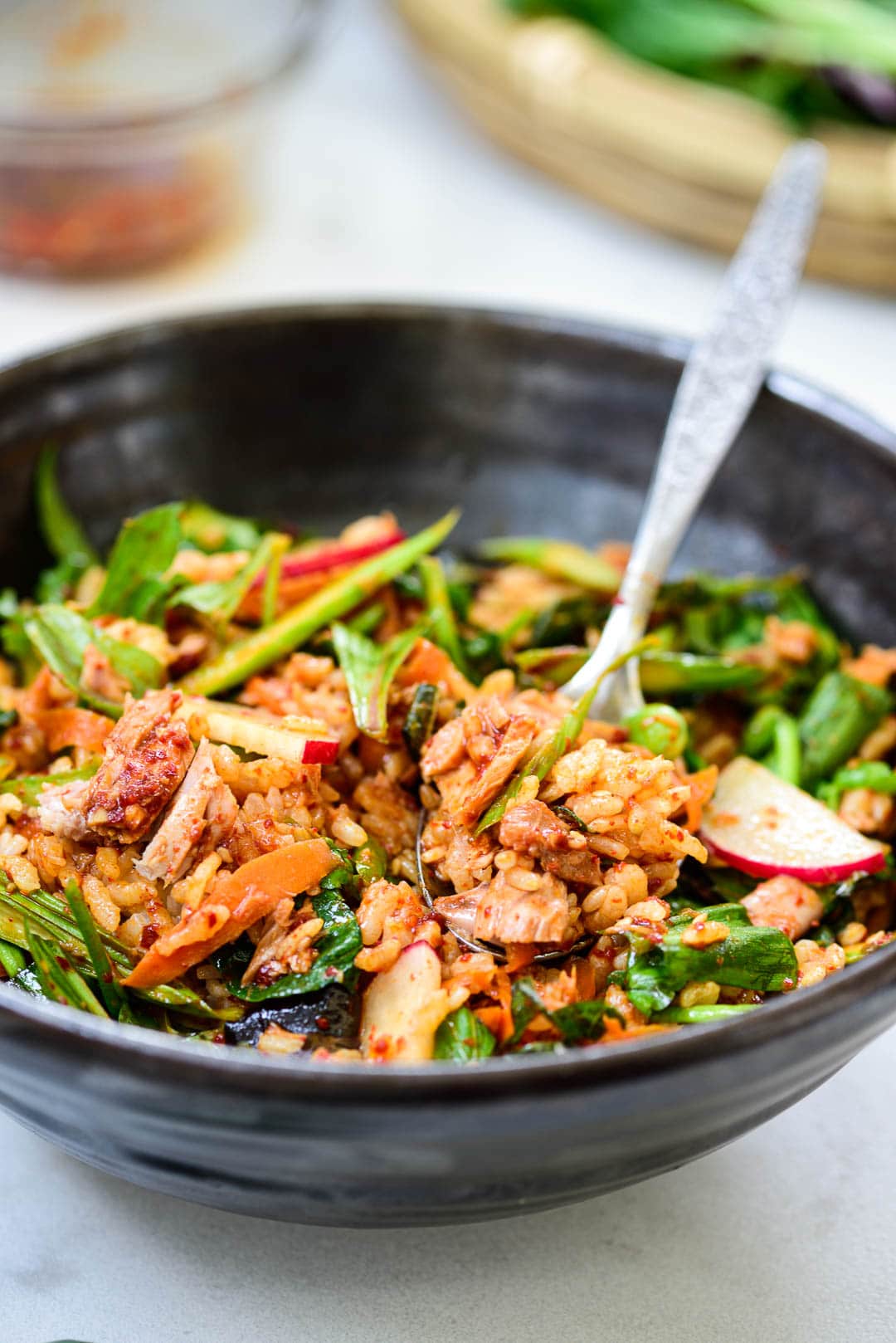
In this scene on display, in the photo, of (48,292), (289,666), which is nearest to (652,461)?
(289,666)

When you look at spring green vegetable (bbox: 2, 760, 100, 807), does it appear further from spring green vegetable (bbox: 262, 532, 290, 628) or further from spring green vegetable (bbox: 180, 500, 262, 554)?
spring green vegetable (bbox: 180, 500, 262, 554)

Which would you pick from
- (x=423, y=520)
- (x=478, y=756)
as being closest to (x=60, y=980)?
(x=478, y=756)

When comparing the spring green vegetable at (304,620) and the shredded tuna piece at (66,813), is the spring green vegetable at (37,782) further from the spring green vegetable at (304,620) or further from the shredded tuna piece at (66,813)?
the spring green vegetable at (304,620)

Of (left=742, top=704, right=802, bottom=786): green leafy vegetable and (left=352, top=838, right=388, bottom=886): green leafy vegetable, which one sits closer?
(left=352, top=838, right=388, bottom=886): green leafy vegetable

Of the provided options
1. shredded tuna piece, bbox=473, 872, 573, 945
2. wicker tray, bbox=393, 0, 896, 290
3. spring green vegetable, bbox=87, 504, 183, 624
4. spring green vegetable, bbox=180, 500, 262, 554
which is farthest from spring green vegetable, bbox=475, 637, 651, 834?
wicker tray, bbox=393, 0, 896, 290

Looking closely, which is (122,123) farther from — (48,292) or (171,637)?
(171,637)

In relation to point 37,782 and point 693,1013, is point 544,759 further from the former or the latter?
point 37,782
